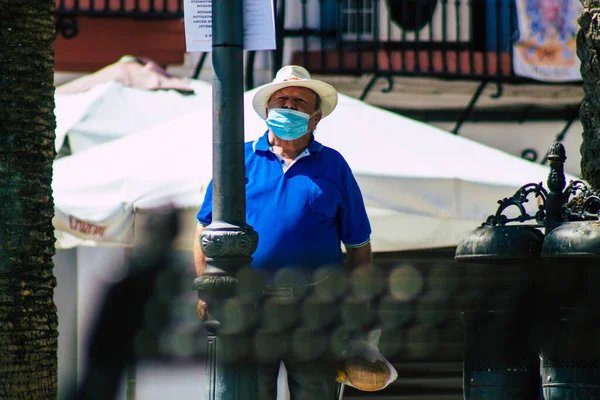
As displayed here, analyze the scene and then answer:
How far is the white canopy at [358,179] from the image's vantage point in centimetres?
633

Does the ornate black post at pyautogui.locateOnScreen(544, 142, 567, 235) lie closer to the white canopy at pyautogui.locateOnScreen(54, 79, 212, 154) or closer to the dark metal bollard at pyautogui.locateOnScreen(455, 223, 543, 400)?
the dark metal bollard at pyautogui.locateOnScreen(455, 223, 543, 400)

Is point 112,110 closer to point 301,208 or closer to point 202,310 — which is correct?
point 301,208

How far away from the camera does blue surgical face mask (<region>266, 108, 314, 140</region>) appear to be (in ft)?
15.1

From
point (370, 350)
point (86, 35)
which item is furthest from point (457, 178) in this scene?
point (86, 35)

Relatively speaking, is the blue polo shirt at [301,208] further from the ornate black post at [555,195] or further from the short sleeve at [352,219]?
the ornate black post at [555,195]

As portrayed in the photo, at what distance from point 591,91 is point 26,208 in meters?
2.21

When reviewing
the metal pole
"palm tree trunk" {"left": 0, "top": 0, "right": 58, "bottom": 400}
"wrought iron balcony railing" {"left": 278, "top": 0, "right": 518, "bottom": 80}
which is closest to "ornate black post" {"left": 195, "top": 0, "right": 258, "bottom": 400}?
the metal pole

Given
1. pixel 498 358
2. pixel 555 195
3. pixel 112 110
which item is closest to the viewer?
pixel 498 358

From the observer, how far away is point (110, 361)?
1770 mm

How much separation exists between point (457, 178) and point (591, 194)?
2374mm

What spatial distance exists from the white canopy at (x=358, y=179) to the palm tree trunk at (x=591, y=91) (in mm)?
1734

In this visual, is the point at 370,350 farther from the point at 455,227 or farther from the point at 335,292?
the point at 455,227

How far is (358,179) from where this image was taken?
252 inches

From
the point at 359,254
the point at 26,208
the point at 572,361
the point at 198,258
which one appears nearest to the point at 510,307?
the point at 572,361
